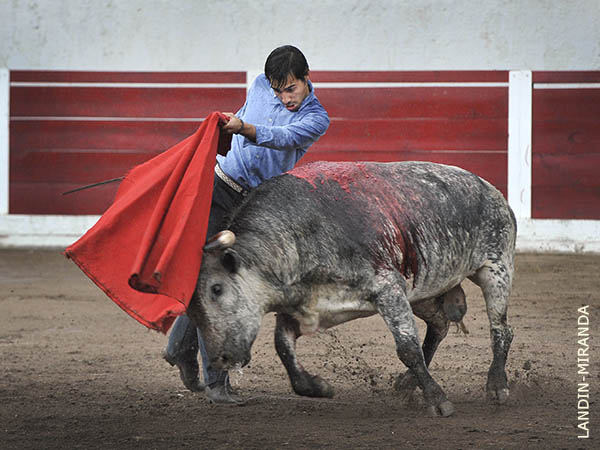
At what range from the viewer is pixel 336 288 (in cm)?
337

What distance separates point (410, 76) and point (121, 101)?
2.46 m

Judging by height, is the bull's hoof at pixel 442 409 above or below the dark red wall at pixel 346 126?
below

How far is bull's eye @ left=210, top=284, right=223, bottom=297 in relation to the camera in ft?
10.5

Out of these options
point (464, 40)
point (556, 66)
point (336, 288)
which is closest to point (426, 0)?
point (464, 40)

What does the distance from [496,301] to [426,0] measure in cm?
488

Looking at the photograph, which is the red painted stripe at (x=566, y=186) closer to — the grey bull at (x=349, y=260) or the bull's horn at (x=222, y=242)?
the grey bull at (x=349, y=260)

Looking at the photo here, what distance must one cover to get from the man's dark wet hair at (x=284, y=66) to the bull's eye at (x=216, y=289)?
0.71 m

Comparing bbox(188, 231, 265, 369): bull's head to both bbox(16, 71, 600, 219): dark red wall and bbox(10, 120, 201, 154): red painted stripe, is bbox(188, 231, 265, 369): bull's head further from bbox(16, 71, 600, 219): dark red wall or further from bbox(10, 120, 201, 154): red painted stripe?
bbox(10, 120, 201, 154): red painted stripe

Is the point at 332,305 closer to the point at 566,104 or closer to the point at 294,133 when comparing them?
the point at 294,133

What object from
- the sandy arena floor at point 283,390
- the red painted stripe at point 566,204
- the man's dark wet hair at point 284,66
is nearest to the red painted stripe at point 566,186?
the red painted stripe at point 566,204

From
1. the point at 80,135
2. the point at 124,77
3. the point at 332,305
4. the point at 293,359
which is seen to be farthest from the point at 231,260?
the point at 80,135

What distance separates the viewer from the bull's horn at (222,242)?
311cm

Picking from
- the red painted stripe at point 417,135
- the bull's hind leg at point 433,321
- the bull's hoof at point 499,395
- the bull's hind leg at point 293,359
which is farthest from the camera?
the red painted stripe at point 417,135

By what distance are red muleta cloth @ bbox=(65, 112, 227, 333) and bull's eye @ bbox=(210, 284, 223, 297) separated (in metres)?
0.12
